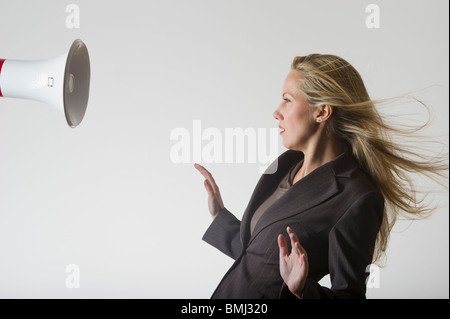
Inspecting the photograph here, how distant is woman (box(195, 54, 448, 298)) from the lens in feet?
6.39

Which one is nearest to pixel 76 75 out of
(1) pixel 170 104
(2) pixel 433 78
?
(1) pixel 170 104

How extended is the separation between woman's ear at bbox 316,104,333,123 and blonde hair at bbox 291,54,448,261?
0.04ft

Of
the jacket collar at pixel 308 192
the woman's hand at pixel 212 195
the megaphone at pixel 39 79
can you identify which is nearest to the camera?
the megaphone at pixel 39 79

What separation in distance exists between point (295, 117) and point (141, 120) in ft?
2.39

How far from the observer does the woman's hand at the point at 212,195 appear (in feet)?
7.76

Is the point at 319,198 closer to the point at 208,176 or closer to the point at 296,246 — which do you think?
the point at 296,246

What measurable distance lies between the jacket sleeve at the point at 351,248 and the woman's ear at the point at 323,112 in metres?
0.32

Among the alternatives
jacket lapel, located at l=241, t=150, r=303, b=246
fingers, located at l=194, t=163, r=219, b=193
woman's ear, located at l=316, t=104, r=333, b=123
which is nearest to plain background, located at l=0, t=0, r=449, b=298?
fingers, located at l=194, t=163, r=219, b=193

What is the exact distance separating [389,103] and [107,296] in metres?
1.52

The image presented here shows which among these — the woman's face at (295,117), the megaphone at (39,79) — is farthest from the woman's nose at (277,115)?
the megaphone at (39,79)

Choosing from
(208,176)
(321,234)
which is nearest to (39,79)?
(208,176)

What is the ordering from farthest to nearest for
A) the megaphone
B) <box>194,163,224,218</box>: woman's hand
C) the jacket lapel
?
<box>194,163,224,218</box>: woman's hand, the jacket lapel, the megaphone

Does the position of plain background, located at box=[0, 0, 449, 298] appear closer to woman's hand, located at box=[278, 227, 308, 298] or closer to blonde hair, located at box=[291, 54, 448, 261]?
blonde hair, located at box=[291, 54, 448, 261]

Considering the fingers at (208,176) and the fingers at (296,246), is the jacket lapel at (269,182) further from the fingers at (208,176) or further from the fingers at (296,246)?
the fingers at (296,246)
